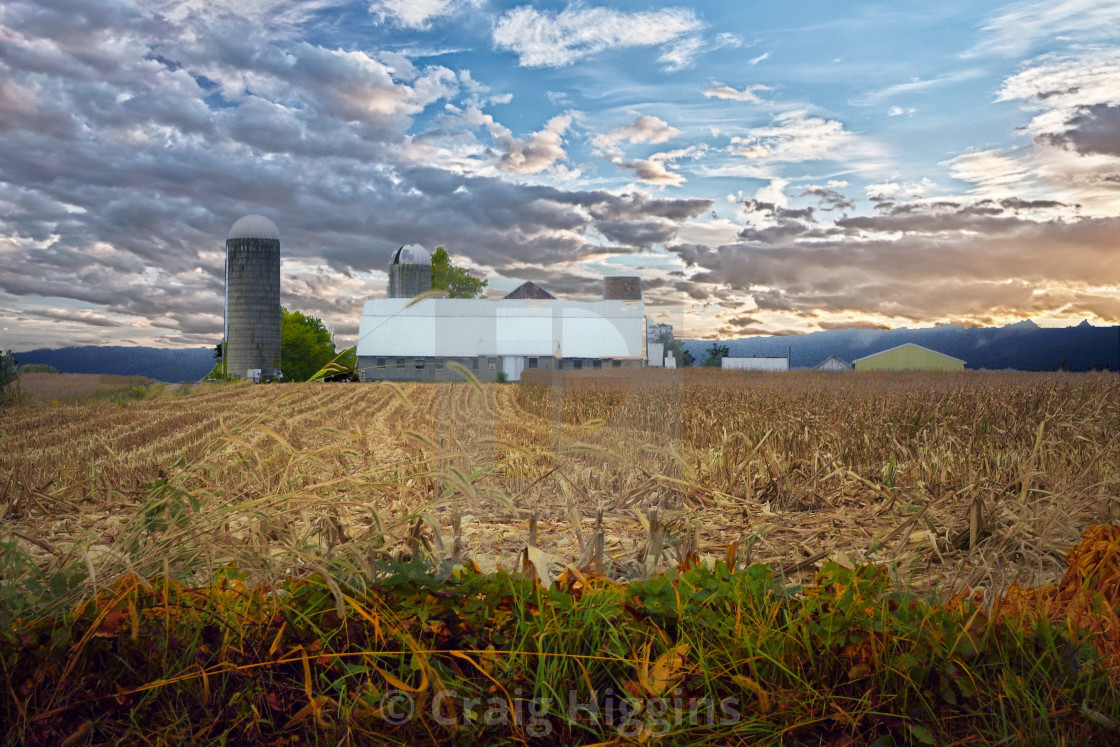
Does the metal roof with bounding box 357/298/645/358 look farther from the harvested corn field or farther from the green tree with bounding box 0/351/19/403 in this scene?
the green tree with bounding box 0/351/19/403

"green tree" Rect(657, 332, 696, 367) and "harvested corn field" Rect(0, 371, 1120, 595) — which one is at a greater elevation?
"green tree" Rect(657, 332, 696, 367)

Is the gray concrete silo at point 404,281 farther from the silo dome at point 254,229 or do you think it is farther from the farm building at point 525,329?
the silo dome at point 254,229

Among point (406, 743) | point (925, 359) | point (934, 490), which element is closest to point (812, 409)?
point (934, 490)

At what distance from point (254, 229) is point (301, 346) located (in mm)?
8602

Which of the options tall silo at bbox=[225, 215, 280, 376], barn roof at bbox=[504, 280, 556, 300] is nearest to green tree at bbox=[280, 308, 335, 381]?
tall silo at bbox=[225, 215, 280, 376]

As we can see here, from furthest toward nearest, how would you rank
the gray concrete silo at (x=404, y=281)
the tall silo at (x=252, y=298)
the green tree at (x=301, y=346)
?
1. the green tree at (x=301, y=346)
2. the tall silo at (x=252, y=298)
3. the gray concrete silo at (x=404, y=281)

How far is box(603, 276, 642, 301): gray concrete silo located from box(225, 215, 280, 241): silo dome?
123ft

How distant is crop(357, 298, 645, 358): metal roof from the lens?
3.47 m

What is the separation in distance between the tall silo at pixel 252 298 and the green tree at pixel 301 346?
2493 mm

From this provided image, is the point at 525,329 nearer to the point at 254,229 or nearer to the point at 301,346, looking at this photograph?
the point at 254,229

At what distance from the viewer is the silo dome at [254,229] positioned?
120 ft

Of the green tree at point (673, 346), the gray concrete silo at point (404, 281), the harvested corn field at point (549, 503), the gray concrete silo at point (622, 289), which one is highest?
the gray concrete silo at point (404, 281)

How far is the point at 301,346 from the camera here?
141 feet

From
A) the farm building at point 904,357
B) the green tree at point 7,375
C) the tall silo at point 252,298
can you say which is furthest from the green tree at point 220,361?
the farm building at point 904,357
